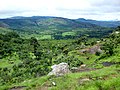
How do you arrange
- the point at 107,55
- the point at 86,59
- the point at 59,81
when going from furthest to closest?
the point at 86,59 < the point at 107,55 < the point at 59,81

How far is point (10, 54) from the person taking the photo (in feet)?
526

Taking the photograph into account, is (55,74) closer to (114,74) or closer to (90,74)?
(90,74)

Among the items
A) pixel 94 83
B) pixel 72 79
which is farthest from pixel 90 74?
pixel 94 83

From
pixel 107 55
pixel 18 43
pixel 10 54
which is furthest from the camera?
pixel 18 43

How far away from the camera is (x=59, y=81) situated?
40.8 m

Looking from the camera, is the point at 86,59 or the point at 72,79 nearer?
the point at 72,79

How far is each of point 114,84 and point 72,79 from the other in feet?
26.6

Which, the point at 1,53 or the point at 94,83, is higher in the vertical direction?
the point at 94,83

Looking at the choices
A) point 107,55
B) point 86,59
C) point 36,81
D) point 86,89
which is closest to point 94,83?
point 86,89

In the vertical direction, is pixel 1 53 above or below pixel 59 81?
below

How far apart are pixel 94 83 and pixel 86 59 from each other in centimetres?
6055

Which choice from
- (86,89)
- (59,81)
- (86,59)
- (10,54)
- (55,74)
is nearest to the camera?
(86,89)

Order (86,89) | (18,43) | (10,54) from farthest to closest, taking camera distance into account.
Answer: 1. (18,43)
2. (10,54)
3. (86,89)

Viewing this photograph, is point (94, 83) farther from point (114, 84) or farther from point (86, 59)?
point (86, 59)
